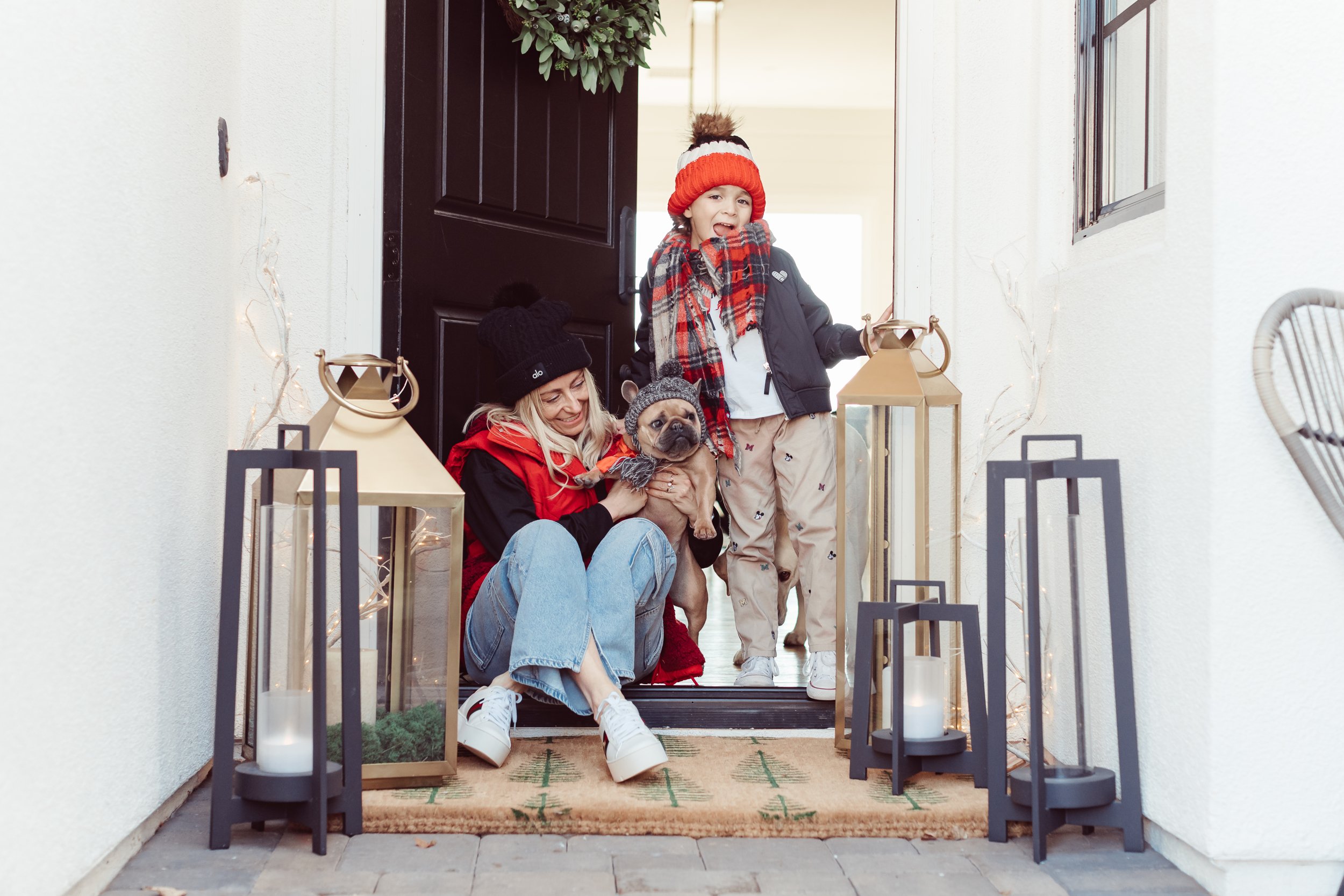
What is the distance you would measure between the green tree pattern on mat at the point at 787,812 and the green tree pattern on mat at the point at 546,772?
0.36 metres

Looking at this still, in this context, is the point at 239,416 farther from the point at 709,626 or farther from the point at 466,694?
the point at 709,626

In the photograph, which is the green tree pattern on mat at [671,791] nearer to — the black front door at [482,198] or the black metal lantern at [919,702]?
the black metal lantern at [919,702]

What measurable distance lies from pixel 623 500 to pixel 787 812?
83 centimetres

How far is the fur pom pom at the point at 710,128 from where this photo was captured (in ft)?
9.07

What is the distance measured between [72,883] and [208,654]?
0.64 meters

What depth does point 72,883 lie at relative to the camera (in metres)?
1.42

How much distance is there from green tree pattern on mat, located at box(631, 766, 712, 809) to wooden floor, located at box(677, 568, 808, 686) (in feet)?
1.86

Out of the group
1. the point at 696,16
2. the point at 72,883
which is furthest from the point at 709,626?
the point at 696,16

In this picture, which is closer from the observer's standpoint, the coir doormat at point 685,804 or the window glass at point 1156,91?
the coir doormat at point 685,804

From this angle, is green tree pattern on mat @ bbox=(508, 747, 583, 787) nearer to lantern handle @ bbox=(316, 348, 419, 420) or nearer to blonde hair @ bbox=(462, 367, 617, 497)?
blonde hair @ bbox=(462, 367, 617, 497)

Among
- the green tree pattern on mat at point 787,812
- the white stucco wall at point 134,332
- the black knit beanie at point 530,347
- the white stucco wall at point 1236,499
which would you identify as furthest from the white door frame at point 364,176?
the white stucco wall at point 1236,499

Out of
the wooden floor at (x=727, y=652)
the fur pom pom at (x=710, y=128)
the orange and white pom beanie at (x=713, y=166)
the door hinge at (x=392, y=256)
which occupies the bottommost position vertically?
the wooden floor at (x=727, y=652)

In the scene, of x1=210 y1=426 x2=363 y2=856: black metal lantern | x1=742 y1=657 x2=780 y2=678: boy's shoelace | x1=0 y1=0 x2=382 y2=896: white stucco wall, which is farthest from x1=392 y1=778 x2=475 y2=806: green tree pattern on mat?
x1=742 y1=657 x2=780 y2=678: boy's shoelace

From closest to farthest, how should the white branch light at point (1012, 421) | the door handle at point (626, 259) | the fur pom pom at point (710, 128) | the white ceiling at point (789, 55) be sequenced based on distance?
the white branch light at point (1012, 421) < the fur pom pom at point (710, 128) < the door handle at point (626, 259) < the white ceiling at point (789, 55)
